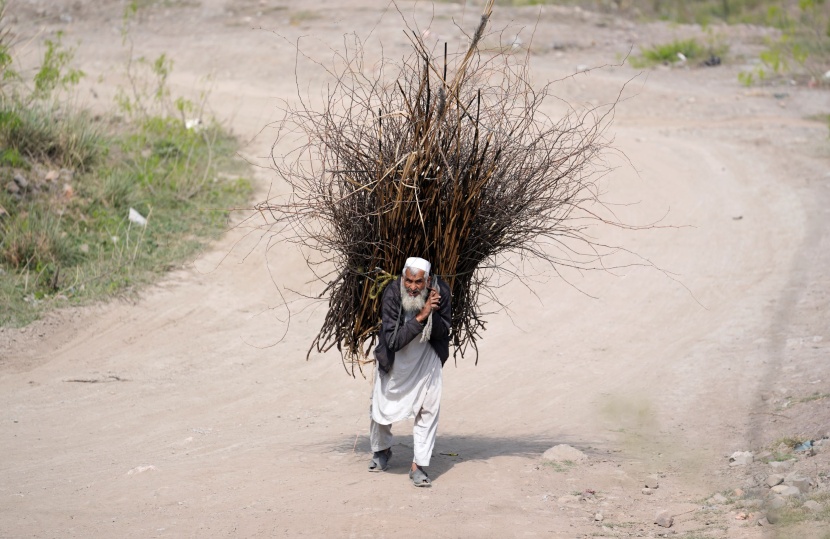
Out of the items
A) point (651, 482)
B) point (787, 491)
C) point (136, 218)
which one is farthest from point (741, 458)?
point (136, 218)

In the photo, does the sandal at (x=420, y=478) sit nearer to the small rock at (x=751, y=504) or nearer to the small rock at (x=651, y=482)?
the small rock at (x=651, y=482)

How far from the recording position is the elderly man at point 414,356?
16.5ft

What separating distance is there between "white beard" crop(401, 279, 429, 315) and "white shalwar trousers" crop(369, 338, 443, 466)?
251 mm

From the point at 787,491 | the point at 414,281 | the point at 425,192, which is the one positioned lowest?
the point at 787,491

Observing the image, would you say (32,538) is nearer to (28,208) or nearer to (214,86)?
(28,208)

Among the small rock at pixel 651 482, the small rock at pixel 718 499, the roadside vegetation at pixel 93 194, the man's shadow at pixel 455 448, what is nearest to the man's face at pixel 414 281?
the man's shadow at pixel 455 448

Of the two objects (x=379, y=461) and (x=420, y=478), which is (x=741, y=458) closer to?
(x=420, y=478)

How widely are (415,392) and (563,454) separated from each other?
3.83 ft

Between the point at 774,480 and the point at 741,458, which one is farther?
the point at 741,458

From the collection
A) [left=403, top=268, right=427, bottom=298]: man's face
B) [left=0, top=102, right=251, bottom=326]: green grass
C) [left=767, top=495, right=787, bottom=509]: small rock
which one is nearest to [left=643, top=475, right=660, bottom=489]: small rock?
[left=767, top=495, right=787, bottom=509]: small rock

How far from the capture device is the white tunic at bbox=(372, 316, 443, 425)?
17.2 ft

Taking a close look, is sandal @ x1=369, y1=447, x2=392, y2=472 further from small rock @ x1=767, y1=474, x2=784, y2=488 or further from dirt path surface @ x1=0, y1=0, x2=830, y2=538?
small rock @ x1=767, y1=474, x2=784, y2=488

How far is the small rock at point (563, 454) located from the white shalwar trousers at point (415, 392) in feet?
3.03

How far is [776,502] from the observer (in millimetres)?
4766
